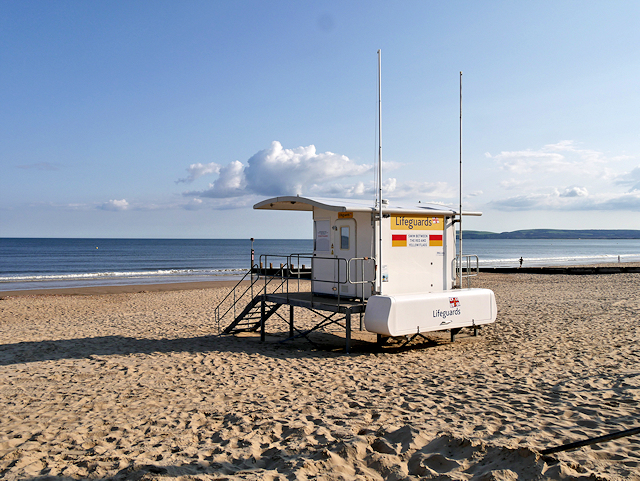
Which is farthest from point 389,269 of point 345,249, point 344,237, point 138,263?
point 138,263

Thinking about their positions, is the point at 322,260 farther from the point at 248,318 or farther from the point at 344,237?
the point at 248,318

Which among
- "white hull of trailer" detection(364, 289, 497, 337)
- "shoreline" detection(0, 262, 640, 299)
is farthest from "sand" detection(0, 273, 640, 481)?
"shoreline" detection(0, 262, 640, 299)

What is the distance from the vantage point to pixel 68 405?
717 centimetres

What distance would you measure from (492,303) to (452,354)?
1.89 m

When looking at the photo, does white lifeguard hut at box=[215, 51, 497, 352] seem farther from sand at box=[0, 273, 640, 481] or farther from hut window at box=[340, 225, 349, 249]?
sand at box=[0, 273, 640, 481]

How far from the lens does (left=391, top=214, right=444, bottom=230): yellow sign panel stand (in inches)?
437

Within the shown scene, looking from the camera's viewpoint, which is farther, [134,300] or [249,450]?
[134,300]

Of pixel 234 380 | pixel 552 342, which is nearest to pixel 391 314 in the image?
pixel 234 380

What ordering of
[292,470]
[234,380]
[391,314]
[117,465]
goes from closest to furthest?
[292,470]
[117,465]
[234,380]
[391,314]

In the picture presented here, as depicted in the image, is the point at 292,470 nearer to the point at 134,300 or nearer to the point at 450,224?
the point at 450,224

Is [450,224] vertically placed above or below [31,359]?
above

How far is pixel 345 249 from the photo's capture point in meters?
11.3

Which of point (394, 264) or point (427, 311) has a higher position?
point (394, 264)

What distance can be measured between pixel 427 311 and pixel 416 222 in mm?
2402
